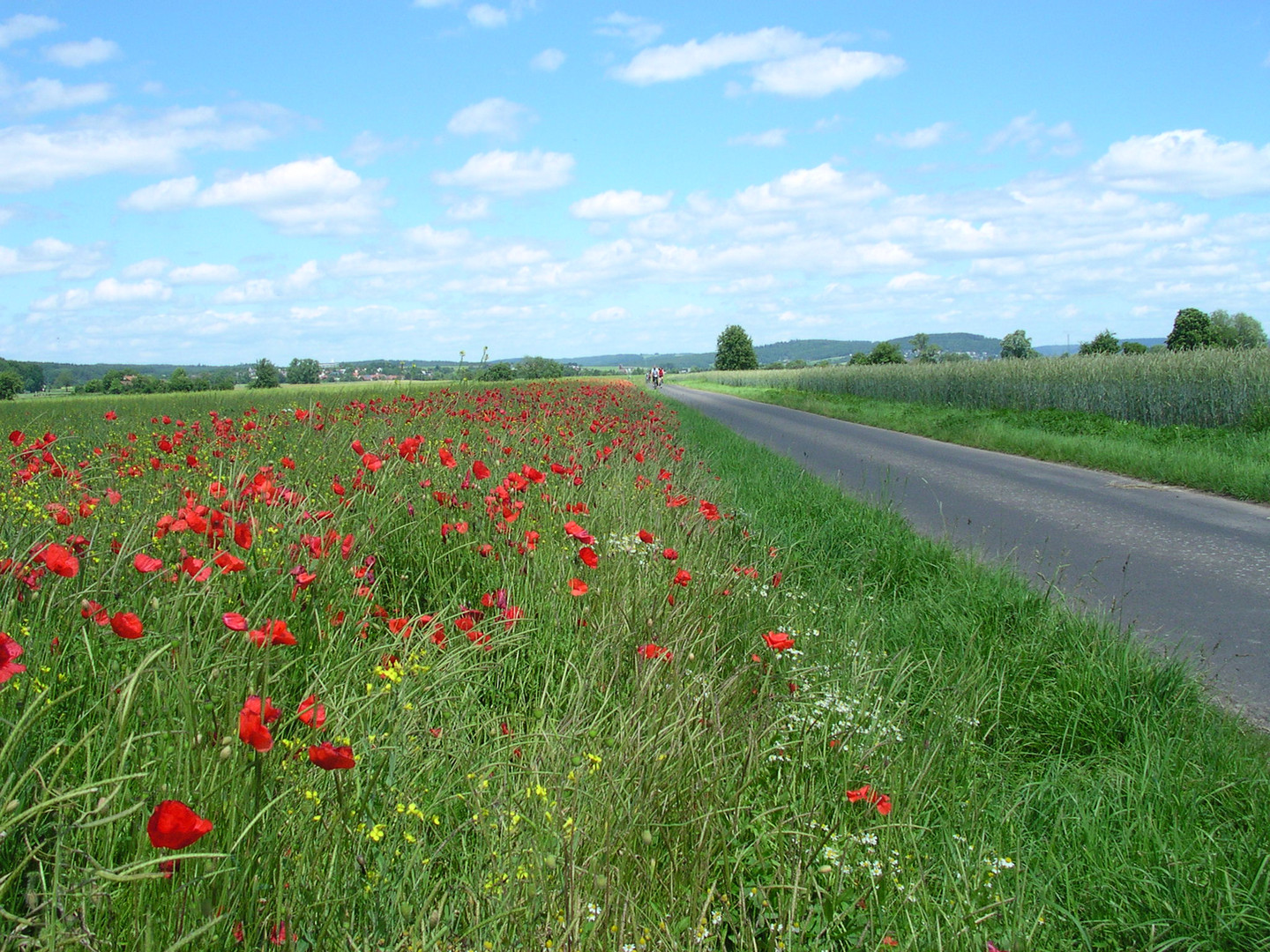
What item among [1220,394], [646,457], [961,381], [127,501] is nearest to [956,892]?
[127,501]

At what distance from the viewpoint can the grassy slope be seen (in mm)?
2100

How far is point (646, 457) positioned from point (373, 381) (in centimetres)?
1306

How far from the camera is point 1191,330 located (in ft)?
258

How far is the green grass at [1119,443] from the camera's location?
412 inches

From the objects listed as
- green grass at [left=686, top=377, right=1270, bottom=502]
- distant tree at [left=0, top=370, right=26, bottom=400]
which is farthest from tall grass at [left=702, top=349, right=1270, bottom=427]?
distant tree at [left=0, top=370, right=26, bottom=400]

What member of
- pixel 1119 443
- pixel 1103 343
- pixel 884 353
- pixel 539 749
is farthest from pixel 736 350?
pixel 539 749

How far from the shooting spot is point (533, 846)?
1787mm

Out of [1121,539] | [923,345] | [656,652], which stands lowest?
[1121,539]

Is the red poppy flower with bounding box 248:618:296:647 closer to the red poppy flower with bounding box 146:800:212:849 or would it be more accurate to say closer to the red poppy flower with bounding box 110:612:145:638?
the red poppy flower with bounding box 110:612:145:638

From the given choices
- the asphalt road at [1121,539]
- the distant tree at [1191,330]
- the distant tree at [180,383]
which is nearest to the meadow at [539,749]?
the asphalt road at [1121,539]

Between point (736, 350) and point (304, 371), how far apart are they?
392 ft

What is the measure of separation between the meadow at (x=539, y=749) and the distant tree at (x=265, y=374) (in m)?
26.4

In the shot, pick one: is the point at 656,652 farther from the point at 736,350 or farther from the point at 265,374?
the point at 736,350

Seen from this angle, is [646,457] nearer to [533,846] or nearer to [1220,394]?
[533,846]
